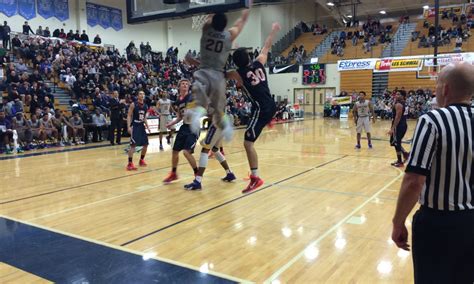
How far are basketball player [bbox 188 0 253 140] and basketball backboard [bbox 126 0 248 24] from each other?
387 mm

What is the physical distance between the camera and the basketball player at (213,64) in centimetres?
379

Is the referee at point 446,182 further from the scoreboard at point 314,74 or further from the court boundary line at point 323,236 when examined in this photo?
the scoreboard at point 314,74

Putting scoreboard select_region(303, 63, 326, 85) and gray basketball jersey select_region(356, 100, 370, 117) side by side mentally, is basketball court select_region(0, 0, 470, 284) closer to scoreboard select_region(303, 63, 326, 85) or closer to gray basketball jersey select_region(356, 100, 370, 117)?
gray basketball jersey select_region(356, 100, 370, 117)

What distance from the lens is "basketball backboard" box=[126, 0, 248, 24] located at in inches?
178

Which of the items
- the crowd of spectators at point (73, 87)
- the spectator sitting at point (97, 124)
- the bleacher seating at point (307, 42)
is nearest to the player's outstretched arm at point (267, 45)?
the crowd of spectators at point (73, 87)

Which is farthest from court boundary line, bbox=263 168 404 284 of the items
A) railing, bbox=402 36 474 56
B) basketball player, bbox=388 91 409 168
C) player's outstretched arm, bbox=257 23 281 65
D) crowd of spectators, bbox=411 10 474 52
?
railing, bbox=402 36 474 56

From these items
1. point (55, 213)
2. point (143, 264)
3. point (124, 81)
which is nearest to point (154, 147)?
point (124, 81)

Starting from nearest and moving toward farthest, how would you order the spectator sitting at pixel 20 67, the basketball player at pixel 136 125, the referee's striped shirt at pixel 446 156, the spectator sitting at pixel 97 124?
1. the referee's striped shirt at pixel 446 156
2. the basketball player at pixel 136 125
3. the spectator sitting at pixel 97 124
4. the spectator sitting at pixel 20 67

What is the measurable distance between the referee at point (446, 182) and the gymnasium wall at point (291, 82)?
27893mm

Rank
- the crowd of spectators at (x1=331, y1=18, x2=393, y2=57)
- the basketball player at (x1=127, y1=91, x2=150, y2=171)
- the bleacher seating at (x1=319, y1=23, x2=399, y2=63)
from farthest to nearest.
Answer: the crowd of spectators at (x1=331, y1=18, x2=393, y2=57) < the bleacher seating at (x1=319, y1=23, x2=399, y2=63) < the basketball player at (x1=127, y1=91, x2=150, y2=171)

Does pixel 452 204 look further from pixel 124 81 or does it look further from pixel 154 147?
pixel 124 81

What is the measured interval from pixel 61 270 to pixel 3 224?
1.87 m

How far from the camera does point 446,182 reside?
1.94 m

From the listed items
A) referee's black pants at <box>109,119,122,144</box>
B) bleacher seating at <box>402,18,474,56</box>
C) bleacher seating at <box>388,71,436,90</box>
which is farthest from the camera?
bleacher seating at <box>388,71,436,90</box>
